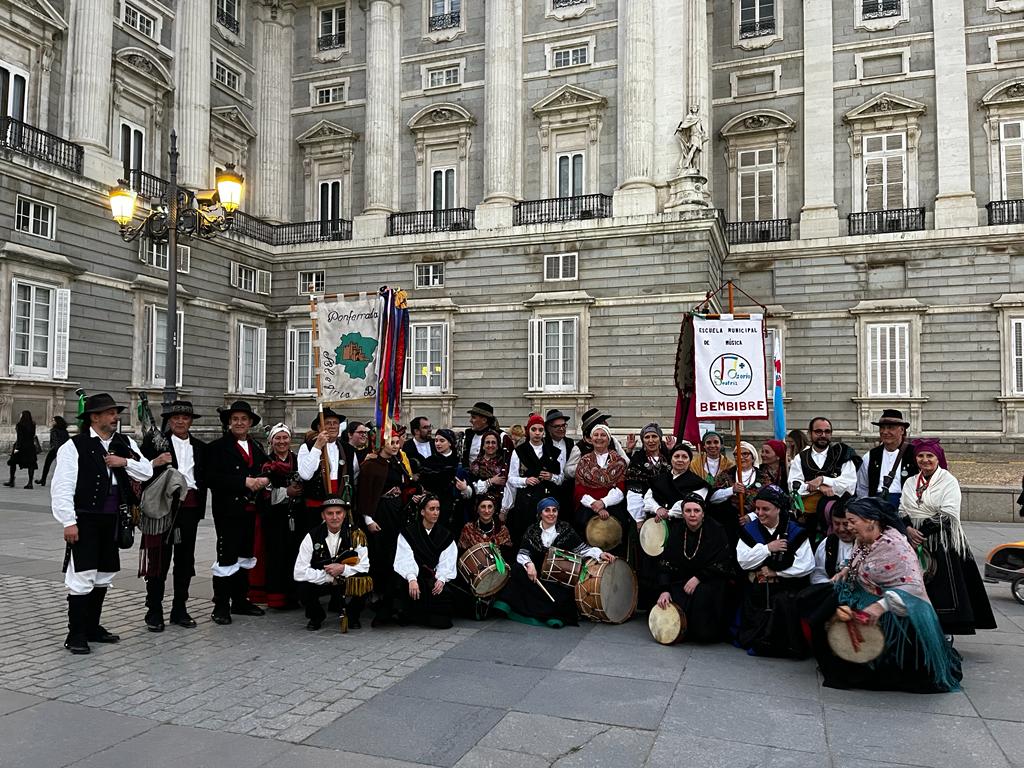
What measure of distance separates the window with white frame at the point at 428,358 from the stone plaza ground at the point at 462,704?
1885cm

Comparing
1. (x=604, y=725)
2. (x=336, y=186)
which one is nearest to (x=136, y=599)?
(x=604, y=725)

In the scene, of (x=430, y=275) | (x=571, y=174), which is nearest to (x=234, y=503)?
(x=430, y=275)

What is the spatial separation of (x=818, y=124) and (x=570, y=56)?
8.31 m

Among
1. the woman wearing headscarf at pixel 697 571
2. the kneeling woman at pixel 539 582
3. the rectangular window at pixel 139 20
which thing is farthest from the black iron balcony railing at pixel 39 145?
the woman wearing headscarf at pixel 697 571

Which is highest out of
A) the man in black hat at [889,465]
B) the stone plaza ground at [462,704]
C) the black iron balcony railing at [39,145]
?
the black iron balcony railing at [39,145]

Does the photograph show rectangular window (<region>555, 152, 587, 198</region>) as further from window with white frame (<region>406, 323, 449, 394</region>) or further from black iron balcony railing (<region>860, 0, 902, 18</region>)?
black iron balcony railing (<region>860, 0, 902, 18</region>)

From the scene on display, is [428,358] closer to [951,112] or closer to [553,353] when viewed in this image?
[553,353]

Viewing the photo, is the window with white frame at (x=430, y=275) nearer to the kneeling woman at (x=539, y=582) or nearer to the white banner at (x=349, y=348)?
the white banner at (x=349, y=348)

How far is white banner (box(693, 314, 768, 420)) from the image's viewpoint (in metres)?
8.45

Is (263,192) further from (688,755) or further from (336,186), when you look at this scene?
(688,755)

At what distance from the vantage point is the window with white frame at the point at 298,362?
28031 millimetres

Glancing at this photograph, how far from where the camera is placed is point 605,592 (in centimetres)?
726

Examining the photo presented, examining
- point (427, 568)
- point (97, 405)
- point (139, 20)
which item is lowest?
point (427, 568)

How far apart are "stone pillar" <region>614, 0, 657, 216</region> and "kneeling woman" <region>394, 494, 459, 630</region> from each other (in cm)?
1816
